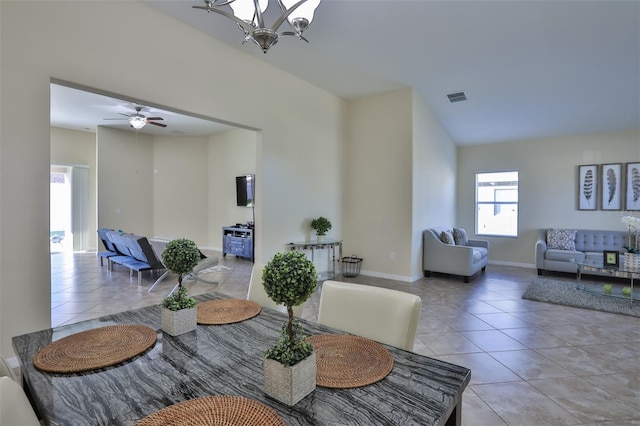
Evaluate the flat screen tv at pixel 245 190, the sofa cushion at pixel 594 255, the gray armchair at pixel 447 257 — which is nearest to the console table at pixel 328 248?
the gray armchair at pixel 447 257

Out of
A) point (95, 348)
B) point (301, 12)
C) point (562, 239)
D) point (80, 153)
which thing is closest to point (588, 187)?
point (562, 239)

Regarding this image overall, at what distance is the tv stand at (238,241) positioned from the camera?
686 cm

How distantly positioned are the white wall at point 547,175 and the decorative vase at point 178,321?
705 cm

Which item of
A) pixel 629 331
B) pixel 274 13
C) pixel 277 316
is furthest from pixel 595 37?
pixel 277 316

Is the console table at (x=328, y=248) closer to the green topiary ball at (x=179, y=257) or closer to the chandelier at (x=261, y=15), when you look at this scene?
the chandelier at (x=261, y=15)

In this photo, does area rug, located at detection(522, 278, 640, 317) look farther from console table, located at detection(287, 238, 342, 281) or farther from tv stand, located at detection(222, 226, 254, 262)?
tv stand, located at detection(222, 226, 254, 262)

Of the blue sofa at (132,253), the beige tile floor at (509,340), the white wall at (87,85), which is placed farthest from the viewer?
the blue sofa at (132,253)

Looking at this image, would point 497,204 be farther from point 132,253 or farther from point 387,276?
point 132,253

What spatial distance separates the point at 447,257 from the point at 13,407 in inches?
208

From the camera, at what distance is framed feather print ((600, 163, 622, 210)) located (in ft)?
18.8

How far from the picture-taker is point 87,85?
2.70 metres

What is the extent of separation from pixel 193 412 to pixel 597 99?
6504mm

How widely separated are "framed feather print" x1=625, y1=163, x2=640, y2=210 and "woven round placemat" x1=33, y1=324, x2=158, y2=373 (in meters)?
7.65

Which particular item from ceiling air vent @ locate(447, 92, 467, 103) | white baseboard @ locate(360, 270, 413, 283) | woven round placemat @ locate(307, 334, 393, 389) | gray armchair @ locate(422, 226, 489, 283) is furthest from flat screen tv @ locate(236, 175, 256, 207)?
woven round placemat @ locate(307, 334, 393, 389)
